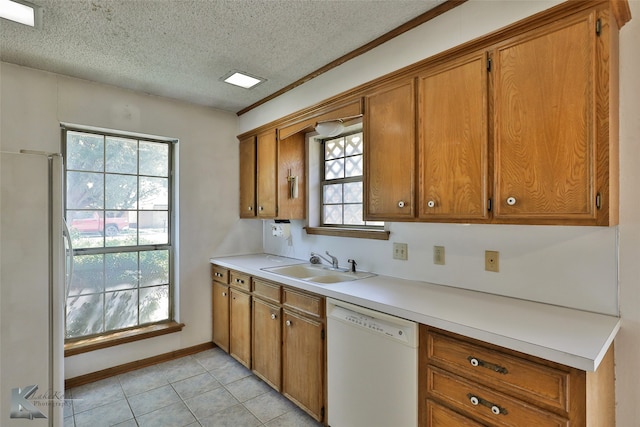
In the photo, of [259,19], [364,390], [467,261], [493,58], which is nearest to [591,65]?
[493,58]

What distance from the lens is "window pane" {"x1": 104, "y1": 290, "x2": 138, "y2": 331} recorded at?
113 inches

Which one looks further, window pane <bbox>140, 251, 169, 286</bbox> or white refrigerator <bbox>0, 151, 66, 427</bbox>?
window pane <bbox>140, 251, 169, 286</bbox>

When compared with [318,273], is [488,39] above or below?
above

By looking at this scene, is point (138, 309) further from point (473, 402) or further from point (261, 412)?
point (473, 402)

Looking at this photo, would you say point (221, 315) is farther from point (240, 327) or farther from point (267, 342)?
point (267, 342)

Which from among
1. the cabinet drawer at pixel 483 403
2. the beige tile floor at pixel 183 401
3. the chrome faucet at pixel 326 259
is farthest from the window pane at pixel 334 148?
the beige tile floor at pixel 183 401

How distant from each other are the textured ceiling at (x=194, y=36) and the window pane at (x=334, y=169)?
2.61 ft

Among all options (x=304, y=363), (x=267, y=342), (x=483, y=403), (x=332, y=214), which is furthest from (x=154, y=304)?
(x=483, y=403)

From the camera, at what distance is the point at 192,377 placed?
9.05ft

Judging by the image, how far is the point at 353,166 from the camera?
2.77 metres

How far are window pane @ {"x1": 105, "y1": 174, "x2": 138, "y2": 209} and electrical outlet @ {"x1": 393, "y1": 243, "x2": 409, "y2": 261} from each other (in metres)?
2.41

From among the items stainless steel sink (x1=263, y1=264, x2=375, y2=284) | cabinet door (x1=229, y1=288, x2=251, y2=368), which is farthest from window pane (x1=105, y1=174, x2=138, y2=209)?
stainless steel sink (x1=263, y1=264, x2=375, y2=284)

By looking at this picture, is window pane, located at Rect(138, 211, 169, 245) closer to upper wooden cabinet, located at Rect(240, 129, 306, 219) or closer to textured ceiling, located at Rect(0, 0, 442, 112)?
upper wooden cabinet, located at Rect(240, 129, 306, 219)

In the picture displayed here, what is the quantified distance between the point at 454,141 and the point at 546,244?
683 mm
